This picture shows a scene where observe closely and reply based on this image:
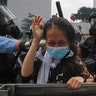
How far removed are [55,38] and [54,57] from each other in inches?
6.2

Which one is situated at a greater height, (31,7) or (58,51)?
(31,7)

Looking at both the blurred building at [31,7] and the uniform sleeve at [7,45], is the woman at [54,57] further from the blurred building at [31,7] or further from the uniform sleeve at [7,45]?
the blurred building at [31,7]

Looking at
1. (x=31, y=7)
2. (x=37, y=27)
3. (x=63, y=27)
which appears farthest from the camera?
(x=31, y=7)

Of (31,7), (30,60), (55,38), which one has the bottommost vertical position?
(30,60)

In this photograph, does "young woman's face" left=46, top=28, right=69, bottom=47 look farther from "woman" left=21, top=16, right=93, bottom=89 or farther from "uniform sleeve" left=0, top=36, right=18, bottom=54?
"uniform sleeve" left=0, top=36, right=18, bottom=54

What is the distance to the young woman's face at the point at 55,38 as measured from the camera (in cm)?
254

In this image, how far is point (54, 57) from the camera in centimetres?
263

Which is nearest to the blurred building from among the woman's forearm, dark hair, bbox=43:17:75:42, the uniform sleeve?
the uniform sleeve

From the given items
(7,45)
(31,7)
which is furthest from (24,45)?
(31,7)

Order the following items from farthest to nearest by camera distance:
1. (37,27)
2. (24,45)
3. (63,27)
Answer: (24,45) → (63,27) → (37,27)

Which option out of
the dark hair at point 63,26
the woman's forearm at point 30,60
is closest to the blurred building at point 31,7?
the dark hair at point 63,26

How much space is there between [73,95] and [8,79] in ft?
4.70

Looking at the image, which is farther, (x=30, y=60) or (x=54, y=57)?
(x=54, y=57)

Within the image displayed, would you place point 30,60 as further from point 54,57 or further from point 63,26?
point 63,26
